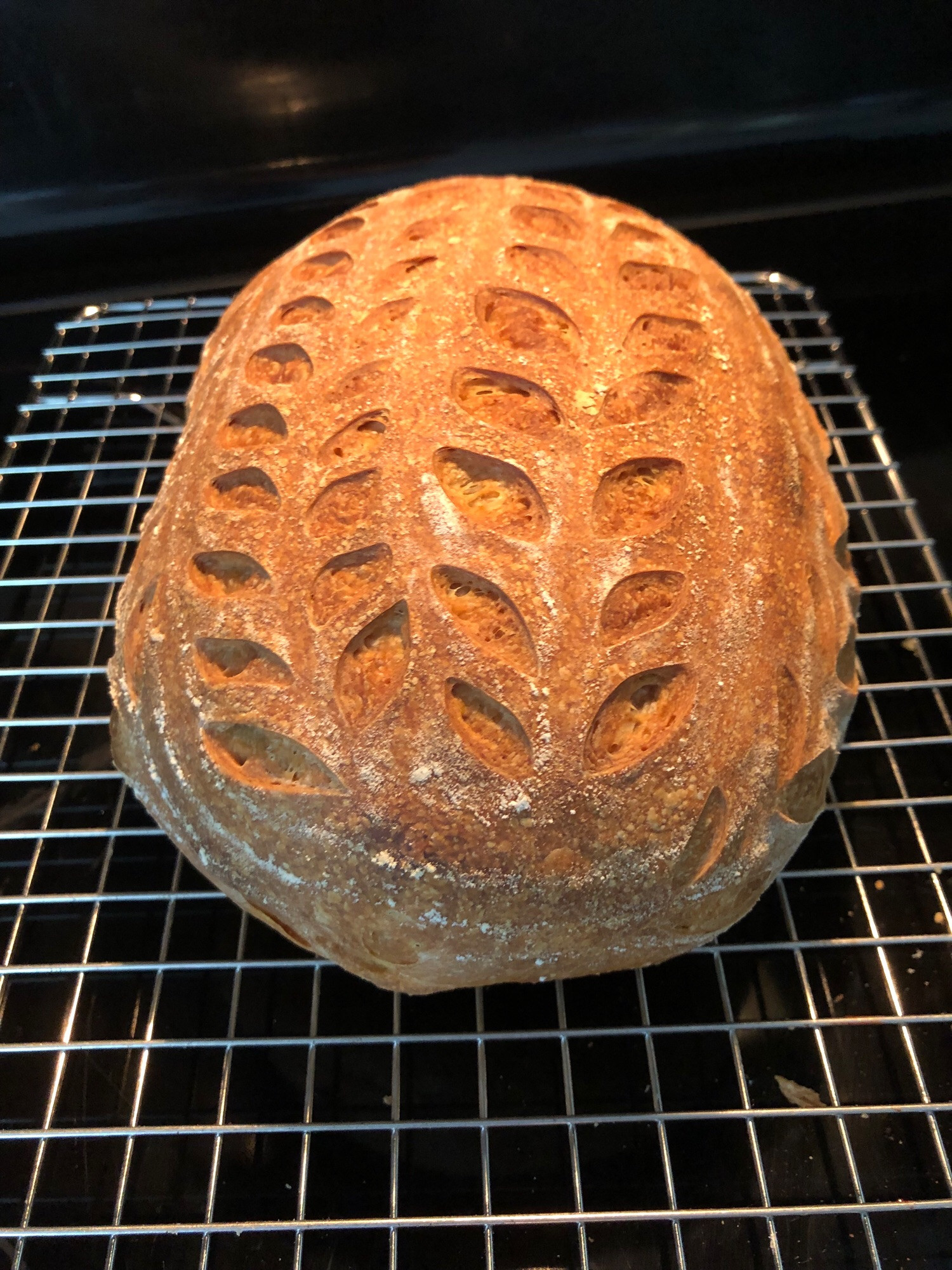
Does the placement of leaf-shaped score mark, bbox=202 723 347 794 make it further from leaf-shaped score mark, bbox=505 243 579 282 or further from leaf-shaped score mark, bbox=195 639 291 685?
leaf-shaped score mark, bbox=505 243 579 282

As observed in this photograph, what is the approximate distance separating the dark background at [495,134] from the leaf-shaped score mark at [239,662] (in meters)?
1.32

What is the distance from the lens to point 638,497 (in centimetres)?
110

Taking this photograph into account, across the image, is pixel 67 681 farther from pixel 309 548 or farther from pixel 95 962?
pixel 309 548

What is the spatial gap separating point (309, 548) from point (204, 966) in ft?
1.93

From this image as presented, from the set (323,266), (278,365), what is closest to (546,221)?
(323,266)

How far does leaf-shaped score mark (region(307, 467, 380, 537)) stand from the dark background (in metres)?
1.20

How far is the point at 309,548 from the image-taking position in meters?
1.07

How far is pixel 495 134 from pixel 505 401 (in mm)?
1148

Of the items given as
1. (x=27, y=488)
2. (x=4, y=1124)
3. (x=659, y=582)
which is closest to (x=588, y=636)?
(x=659, y=582)

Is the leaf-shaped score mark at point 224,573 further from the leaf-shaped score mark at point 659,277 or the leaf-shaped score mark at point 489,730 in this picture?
the leaf-shaped score mark at point 659,277

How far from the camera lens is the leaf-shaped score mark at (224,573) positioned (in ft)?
3.60

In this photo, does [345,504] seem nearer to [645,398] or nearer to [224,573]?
[224,573]

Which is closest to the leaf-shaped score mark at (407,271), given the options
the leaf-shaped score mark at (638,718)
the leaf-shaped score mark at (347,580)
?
the leaf-shaped score mark at (347,580)

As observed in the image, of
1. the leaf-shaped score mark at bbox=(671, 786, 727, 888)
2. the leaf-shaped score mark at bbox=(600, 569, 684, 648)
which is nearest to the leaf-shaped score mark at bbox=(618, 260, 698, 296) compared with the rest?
the leaf-shaped score mark at bbox=(600, 569, 684, 648)
